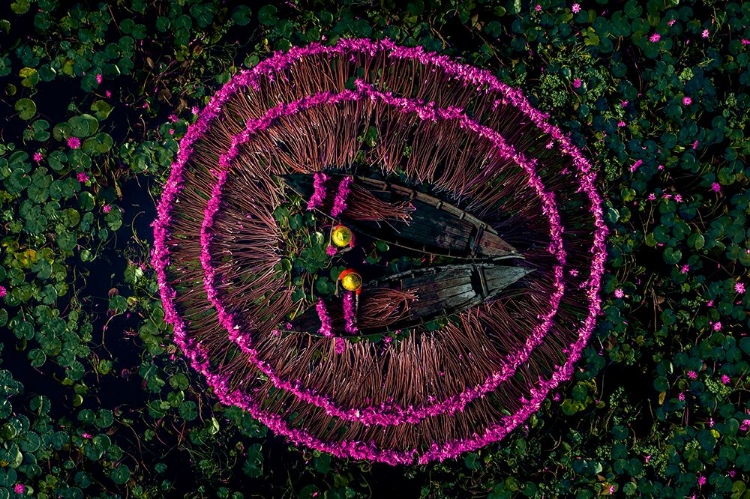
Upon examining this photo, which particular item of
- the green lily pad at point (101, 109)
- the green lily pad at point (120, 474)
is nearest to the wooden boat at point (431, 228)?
the green lily pad at point (101, 109)

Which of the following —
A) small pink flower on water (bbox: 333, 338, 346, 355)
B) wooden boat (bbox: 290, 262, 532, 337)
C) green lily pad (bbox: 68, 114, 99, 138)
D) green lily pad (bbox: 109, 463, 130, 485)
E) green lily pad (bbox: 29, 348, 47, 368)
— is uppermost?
green lily pad (bbox: 68, 114, 99, 138)

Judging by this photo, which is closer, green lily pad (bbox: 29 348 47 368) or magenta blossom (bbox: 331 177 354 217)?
magenta blossom (bbox: 331 177 354 217)

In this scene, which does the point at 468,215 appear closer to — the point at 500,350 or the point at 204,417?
the point at 500,350

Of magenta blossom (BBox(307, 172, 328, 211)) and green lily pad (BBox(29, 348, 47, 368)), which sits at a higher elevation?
magenta blossom (BBox(307, 172, 328, 211))

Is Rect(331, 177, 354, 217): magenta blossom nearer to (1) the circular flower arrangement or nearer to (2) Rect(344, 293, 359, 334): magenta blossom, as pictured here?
(1) the circular flower arrangement

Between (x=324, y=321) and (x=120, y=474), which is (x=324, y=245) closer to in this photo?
(x=324, y=321)

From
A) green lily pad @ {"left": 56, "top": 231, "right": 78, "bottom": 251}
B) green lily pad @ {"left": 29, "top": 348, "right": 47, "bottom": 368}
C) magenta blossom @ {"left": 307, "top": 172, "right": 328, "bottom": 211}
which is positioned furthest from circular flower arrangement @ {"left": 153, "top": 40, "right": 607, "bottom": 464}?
green lily pad @ {"left": 29, "top": 348, "right": 47, "bottom": 368}

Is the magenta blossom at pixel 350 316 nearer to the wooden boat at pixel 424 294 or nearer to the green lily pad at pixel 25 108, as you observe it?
the wooden boat at pixel 424 294

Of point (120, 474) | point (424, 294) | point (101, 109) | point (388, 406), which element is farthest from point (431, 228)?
point (120, 474)

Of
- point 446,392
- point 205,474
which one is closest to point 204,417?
point 205,474
